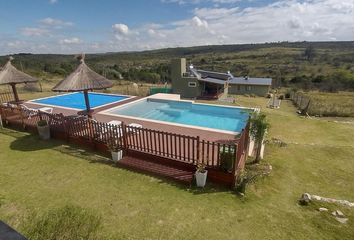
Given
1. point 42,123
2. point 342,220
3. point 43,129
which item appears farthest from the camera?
point 42,123

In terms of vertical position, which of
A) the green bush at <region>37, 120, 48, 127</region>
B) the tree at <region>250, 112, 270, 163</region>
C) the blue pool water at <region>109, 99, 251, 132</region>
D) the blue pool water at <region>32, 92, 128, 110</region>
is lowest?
the blue pool water at <region>109, 99, 251, 132</region>

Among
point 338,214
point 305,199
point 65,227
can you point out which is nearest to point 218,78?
point 305,199

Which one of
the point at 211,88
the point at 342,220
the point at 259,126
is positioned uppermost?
the point at 259,126

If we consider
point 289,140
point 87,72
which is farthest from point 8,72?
point 289,140

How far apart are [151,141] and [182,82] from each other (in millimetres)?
23625

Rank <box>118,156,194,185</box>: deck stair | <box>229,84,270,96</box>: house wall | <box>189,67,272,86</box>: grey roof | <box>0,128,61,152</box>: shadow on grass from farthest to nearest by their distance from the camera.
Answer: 1. <box>229,84,270,96</box>: house wall
2. <box>189,67,272,86</box>: grey roof
3. <box>0,128,61,152</box>: shadow on grass
4. <box>118,156,194,185</box>: deck stair

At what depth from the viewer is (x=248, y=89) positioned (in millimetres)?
42531

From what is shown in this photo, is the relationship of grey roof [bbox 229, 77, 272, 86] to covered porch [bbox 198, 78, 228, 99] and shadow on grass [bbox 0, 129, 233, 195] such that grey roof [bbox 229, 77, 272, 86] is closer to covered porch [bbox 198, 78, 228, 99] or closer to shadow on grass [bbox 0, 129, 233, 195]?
covered porch [bbox 198, 78, 228, 99]

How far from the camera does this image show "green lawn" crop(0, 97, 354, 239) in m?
5.68

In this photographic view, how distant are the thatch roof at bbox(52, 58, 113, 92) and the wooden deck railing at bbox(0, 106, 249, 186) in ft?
4.71

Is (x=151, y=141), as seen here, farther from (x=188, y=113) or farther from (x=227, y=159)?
(x=188, y=113)

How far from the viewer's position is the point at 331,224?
5.84 meters

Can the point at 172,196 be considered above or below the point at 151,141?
below

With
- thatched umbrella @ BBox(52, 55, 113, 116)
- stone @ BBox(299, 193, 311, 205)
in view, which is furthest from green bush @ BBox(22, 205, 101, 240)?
thatched umbrella @ BBox(52, 55, 113, 116)
